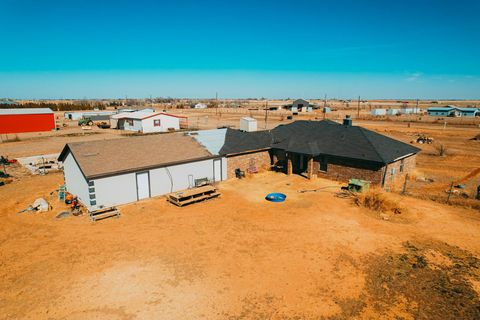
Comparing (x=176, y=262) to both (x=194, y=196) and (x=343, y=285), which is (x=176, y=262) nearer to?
(x=343, y=285)

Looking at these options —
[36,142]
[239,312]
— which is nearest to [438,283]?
[239,312]

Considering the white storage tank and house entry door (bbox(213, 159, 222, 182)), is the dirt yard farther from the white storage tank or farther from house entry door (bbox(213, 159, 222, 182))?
the white storage tank

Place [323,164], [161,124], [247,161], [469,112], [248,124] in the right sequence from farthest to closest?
1. [469,112]
2. [161,124]
3. [248,124]
4. [247,161]
5. [323,164]

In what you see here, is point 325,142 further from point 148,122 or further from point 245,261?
point 148,122

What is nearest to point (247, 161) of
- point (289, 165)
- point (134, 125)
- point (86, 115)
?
point (289, 165)

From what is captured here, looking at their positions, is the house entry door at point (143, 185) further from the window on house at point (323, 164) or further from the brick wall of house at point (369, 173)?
the window on house at point (323, 164)
